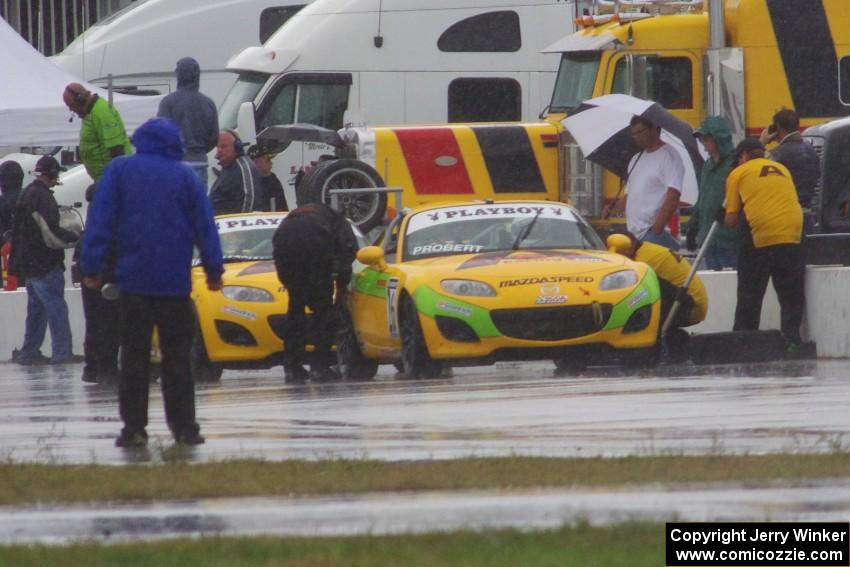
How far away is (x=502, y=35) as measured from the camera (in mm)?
25406

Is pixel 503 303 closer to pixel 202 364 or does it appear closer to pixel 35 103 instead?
pixel 202 364

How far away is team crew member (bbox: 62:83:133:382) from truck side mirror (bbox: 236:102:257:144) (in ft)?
22.8

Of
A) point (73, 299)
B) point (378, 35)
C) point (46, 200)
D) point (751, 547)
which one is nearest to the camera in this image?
point (751, 547)

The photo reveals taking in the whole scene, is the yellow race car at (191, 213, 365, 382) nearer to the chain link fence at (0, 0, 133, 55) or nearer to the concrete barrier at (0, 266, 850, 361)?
the concrete barrier at (0, 266, 850, 361)

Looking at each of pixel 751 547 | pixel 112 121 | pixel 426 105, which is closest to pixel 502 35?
pixel 426 105

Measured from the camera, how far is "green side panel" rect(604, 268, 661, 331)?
15.0 m

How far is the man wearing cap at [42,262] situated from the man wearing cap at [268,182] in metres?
2.86

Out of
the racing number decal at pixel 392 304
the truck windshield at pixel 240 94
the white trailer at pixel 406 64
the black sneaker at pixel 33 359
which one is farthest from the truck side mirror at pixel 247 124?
the racing number decal at pixel 392 304

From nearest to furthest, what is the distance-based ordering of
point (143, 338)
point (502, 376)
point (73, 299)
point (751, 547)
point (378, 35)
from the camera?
1. point (751, 547)
2. point (143, 338)
3. point (502, 376)
4. point (73, 299)
5. point (378, 35)

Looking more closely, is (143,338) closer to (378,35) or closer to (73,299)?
(73,299)

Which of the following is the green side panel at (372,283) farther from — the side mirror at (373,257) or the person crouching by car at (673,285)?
the person crouching by car at (673,285)

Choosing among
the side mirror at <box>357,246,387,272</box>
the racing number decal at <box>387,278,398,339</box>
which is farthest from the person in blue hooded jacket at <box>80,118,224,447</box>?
the side mirror at <box>357,246,387,272</box>

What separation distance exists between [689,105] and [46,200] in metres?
6.83

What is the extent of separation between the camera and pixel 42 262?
20.6 m
